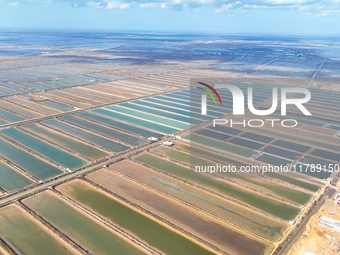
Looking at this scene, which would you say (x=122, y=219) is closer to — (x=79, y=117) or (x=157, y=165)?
(x=157, y=165)

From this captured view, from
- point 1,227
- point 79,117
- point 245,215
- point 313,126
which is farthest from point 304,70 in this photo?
point 1,227

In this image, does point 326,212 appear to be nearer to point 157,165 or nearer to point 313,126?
point 157,165

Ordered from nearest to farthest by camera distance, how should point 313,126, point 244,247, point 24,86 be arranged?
point 244,247, point 313,126, point 24,86

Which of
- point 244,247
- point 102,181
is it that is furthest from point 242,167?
point 102,181

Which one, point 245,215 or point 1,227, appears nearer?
point 1,227

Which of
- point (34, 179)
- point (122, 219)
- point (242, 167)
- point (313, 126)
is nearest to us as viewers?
point (122, 219)

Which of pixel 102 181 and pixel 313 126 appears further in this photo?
pixel 313 126
